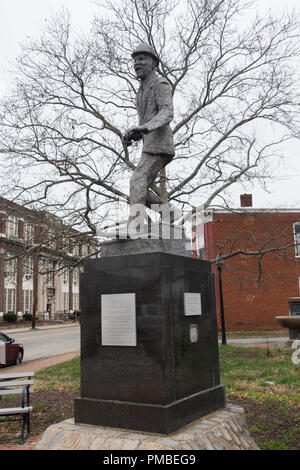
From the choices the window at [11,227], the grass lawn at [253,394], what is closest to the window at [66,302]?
the window at [11,227]

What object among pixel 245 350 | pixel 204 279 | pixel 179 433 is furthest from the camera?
pixel 245 350

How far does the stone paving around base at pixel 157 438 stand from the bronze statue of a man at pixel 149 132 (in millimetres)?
2584

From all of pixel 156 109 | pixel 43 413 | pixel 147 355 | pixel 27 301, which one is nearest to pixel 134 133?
pixel 156 109

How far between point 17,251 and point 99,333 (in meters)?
8.84

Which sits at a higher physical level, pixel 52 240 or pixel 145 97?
pixel 145 97

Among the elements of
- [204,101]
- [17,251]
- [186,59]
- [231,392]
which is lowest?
[231,392]

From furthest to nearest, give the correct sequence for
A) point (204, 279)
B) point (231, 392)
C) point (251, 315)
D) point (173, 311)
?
1. point (251, 315)
2. point (231, 392)
3. point (204, 279)
4. point (173, 311)

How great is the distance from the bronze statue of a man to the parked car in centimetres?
1130

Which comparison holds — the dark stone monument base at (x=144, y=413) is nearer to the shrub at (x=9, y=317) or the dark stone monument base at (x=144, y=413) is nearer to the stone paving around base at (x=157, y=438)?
the stone paving around base at (x=157, y=438)

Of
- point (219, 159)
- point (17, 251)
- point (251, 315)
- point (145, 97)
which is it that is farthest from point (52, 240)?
point (251, 315)

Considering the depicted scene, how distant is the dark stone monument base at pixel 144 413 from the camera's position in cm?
452

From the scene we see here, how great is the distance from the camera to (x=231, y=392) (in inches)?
353

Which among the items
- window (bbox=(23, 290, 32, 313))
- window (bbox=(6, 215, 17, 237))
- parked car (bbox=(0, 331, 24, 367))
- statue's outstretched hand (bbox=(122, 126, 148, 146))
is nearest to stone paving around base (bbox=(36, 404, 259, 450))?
statue's outstretched hand (bbox=(122, 126, 148, 146))

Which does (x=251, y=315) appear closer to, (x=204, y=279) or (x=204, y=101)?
(x=204, y=101)
